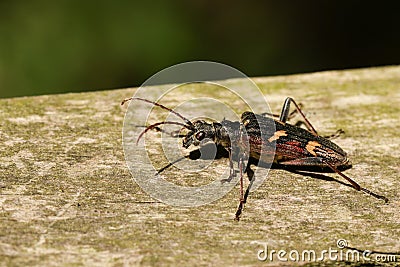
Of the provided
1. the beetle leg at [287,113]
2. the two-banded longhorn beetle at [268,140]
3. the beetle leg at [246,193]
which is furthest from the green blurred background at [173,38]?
the beetle leg at [246,193]

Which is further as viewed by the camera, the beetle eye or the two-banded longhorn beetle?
the beetle eye

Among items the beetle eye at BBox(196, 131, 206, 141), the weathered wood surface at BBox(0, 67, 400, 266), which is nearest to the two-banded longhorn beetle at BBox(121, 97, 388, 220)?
the beetle eye at BBox(196, 131, 206, 141)

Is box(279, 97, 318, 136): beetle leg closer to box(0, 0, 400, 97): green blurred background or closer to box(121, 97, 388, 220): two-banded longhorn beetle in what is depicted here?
box(121, 97, 388, 220): two-banded longhorn beetle

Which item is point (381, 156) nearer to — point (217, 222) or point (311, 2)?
point (217, 222)

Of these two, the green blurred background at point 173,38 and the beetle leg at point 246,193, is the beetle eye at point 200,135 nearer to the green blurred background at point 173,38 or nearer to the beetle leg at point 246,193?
the beetle leg at point 246,193

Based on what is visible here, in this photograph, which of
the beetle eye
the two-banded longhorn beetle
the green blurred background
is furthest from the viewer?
the green blurred background

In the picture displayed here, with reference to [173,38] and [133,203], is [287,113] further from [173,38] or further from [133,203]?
[173,38]

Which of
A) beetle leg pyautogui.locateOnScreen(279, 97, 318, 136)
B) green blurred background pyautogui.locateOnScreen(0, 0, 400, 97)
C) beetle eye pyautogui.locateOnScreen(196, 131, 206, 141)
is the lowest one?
beetle eye pyautogui.locateOnScreen(196, 131, 206, 141)
